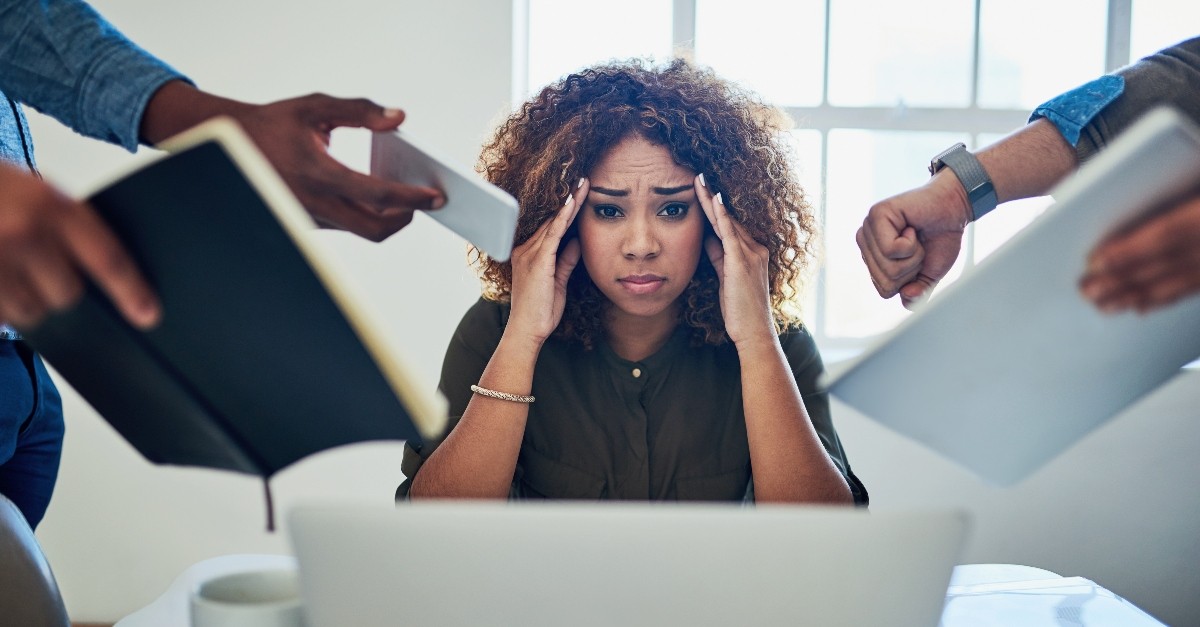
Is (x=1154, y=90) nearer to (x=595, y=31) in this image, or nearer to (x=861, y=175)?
(x=861, y=175)

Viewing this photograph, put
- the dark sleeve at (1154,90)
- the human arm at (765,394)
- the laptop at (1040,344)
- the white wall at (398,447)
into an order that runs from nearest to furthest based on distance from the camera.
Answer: the laptop at (1040,344) → the dark sleeve at (1154,90) → the human arm at (765,394) → the white wall at (398,447)

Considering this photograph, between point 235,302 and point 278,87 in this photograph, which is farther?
point 278,87

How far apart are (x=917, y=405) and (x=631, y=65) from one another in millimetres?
1171

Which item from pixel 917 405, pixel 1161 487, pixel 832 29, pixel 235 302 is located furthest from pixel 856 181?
pixel 235 302

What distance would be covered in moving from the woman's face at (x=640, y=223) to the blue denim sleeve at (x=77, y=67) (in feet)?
2.47

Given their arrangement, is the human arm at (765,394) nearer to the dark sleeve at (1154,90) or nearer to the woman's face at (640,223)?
the woman's face at (640,223)

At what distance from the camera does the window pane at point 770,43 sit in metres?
3.02

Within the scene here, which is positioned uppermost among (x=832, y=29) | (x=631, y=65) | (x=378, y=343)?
(x=832, y=29)

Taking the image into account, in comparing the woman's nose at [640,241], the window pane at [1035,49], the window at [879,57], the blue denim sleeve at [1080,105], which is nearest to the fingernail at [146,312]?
the woman's nose at [640,241]

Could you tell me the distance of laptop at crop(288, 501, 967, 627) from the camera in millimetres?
545

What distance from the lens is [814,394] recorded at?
1544 millimetres

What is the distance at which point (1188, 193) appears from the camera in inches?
20.6

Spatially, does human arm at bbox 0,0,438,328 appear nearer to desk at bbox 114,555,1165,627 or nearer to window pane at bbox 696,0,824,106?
desk at bbox 114,555,1165,627

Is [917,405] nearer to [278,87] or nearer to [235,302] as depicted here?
[235,302]
